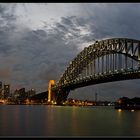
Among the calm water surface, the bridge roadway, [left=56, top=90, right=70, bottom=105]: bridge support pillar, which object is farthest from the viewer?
[left=56, top=90, right=70, bottom=105]: bridge support pillar

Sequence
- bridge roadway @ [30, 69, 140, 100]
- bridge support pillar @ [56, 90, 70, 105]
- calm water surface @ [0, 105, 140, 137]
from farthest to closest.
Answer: bridge support pillar @ [56, 90, 70, 105] < bridge roadway @ [30, 69, 140, 100] < calm water surface @ [0, 105, 140, 137]

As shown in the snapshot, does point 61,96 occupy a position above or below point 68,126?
above

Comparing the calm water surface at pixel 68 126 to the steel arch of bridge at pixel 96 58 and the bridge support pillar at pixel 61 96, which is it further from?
the bridge support pillar at pixel 61 96

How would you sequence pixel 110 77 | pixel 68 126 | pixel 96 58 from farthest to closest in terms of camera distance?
pixel 96 58 < pixel 110 77 < pixel 68 126

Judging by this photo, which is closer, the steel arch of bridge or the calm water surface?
the calm water surface

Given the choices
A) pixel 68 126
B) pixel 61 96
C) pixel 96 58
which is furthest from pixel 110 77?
pixel 68 126

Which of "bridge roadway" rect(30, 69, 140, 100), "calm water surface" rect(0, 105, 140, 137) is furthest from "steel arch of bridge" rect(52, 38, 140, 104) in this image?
"calm water surface" rect(0, 105, 140, 137)

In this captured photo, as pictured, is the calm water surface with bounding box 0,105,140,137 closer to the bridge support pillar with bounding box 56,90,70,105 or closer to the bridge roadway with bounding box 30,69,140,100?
the bridge roadway with bounding box 30,69,140,100

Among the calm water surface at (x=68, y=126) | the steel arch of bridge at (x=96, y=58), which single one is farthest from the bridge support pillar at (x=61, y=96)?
the calm water surface at (x=68, y=126)

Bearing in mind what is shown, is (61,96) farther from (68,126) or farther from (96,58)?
(68,126)

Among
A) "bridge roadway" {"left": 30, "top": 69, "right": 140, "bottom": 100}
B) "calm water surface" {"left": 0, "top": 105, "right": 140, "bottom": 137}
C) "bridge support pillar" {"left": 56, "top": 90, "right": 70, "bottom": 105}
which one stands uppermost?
"bridge roadway" {"left": 30, "top": 69, "right": 140, "bottom": 100}
